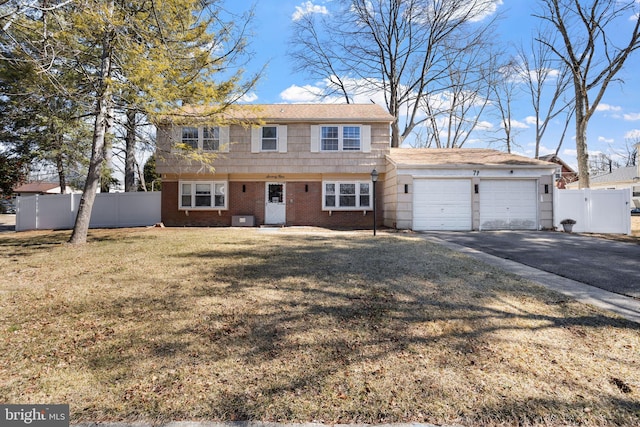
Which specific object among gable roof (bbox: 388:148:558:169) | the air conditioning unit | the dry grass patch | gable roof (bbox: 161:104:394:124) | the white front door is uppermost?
gable roof (bbox: 161:104:394:124)

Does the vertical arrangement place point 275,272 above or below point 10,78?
below

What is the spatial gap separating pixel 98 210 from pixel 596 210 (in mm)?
23498

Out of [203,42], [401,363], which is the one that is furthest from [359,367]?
[203,42]

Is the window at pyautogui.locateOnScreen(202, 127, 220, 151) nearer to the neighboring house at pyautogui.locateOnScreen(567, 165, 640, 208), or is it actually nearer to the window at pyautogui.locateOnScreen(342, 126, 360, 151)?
the window at pyautogui.locateOnScreen(342, 126, 360, 151)

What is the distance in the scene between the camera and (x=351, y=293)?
474 cm

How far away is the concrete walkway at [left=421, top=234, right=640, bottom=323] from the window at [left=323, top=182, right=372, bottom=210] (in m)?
8.83

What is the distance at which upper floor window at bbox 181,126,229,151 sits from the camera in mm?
15258

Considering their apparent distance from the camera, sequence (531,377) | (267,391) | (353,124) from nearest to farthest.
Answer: (267,391)
(531,377)
(353,124)

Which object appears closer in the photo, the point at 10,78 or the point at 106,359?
the point at 106,359

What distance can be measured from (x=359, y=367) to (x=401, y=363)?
0.42m

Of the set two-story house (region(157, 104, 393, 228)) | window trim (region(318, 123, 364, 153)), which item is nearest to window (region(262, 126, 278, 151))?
two-story house (region(157, 104, 393, 228))

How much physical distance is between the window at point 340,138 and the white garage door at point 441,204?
381cm

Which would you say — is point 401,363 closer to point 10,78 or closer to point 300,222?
point 300,222

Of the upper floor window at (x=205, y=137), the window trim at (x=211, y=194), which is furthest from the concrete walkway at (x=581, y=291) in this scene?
the upper floor window at (x=205, y=137)
